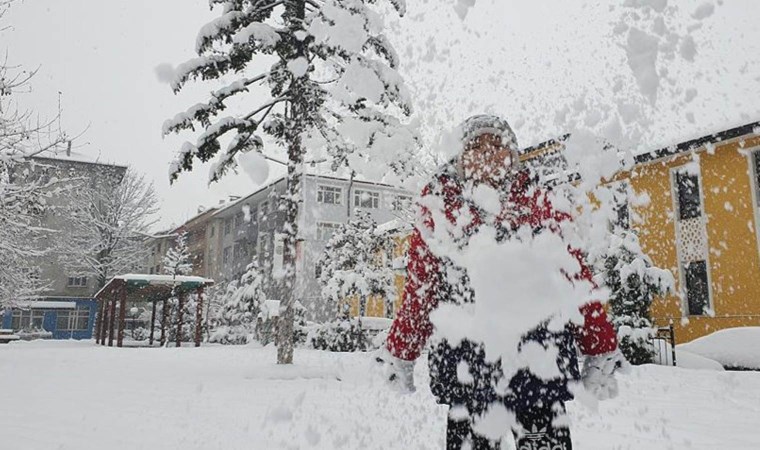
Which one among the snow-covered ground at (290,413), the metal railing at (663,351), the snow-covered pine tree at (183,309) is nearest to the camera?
the snow-covered ground at (290,413)

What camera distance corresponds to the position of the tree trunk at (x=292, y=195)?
1042 cm

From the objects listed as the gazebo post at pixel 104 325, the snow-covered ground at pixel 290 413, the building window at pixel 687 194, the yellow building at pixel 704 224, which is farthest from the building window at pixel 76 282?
the building window at pixel 687 194

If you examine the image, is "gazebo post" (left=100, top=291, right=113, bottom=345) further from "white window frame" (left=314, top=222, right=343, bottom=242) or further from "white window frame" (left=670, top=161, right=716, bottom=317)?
"white window frame" (left=670, top=161, right=716, bottom=317)

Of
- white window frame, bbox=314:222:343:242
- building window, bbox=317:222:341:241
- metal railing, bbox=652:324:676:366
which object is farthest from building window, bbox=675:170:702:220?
building window, bbox=317:222:341:241

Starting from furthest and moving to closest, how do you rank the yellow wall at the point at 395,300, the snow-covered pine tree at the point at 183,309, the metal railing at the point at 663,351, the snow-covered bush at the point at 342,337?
the snow-covered pine tree at the point at 183,309 < the yellow wall at the point at 395,300 < the snow-covered bush at the point at 342,337 < the metal railing at the point at 663,351

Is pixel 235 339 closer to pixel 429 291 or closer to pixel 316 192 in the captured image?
pixel 316 192

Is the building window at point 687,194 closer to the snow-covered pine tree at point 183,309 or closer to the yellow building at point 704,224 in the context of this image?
the yellow building at point 704,224

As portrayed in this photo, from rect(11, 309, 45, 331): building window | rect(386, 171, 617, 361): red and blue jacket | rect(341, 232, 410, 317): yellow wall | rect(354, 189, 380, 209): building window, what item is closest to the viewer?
rect(386, 171, 617, 361): red and blue jacket

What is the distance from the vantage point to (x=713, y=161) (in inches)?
632

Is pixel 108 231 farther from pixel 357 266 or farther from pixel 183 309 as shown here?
pixel 357 266

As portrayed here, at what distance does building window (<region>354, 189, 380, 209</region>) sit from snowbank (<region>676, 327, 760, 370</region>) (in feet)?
104

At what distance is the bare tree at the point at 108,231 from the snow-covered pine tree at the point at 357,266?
15.4 m

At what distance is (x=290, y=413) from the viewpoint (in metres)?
5.76

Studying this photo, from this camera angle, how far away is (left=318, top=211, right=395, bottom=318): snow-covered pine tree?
947 inches
